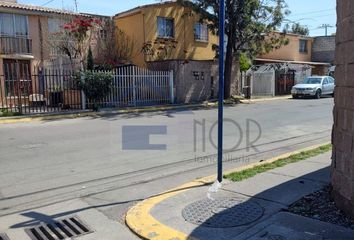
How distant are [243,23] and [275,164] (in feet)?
57.2

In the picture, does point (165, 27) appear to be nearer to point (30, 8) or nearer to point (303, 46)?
point (30, 8)

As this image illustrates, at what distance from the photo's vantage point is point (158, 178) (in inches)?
265

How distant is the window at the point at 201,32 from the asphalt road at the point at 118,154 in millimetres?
14424

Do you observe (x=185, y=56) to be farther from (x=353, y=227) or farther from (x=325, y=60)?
(x=353, y=227)

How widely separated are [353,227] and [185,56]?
23.8 metres

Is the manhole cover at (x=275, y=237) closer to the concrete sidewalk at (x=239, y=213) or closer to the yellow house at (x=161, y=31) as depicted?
the concrete sidewalk at (x=239, y=213)

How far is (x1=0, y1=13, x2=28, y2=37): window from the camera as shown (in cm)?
2075

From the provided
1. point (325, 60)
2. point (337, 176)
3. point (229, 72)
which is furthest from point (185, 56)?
point (337, 176)

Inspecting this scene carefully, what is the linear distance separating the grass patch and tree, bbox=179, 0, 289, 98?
1569 cm

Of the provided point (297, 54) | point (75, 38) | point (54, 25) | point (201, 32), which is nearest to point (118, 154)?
point (75, 38)

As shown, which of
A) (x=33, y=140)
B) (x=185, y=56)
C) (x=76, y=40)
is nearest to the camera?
(x=33, y=140)

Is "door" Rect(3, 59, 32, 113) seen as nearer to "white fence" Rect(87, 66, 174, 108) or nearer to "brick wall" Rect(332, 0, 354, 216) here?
"white fence" Rect(87, 66, 174, 108)

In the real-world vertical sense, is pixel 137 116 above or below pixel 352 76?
below

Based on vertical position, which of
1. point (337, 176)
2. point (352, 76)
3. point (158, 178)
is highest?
point (352, 76)
